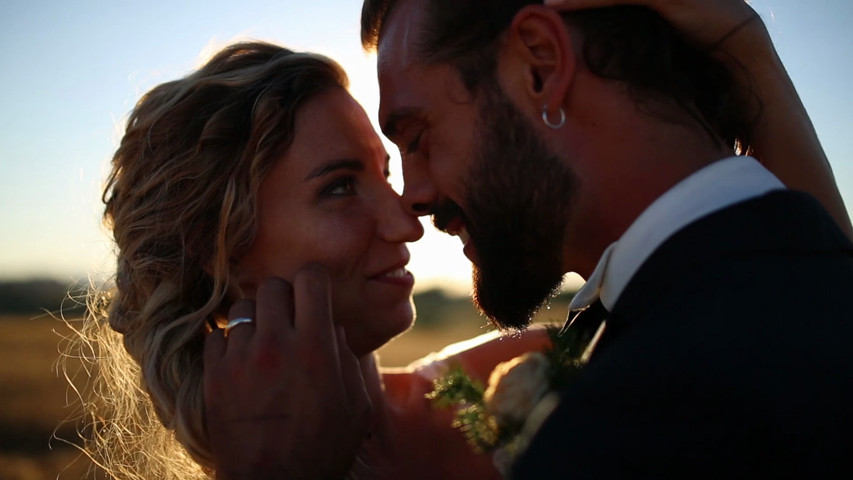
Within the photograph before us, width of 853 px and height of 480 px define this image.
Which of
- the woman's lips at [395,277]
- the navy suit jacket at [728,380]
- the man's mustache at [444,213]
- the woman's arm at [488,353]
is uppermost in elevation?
the navy suit jacket at [728,380]

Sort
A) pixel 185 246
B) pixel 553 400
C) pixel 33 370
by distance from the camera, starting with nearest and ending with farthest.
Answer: pixel 553 400, pixel 185 246, pixel 33 370

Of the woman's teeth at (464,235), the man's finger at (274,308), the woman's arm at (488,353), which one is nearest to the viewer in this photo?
the man's finger at (274,308)

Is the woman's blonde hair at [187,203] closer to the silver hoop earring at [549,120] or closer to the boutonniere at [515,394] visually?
the silver hoop earring at [549,120]

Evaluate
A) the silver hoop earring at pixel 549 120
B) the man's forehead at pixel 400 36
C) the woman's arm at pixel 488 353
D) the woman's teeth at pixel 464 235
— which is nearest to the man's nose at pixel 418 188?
the woman's teeth at pixel 464 235

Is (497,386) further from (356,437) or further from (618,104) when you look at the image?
(618,104)

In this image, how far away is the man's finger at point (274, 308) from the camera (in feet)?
8.84

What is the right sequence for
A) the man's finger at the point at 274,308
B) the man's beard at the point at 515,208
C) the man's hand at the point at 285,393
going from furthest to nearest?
the man's finger at the point at 274,308 → the man's beard at the point at 515,208 → the man's hand at the point at 285,393

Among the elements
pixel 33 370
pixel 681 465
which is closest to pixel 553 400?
pixel 681 465

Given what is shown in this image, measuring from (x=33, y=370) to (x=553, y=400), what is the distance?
19.6 meters

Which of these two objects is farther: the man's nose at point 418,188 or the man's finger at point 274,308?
the man's nose at point 418,188

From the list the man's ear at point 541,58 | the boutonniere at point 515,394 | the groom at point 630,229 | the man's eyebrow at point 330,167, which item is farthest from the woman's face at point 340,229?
the boutonniere at point 515,394

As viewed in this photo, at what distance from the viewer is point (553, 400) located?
1890 mm

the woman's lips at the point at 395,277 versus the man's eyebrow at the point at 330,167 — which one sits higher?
the man's eyebrow at the point at 330,167

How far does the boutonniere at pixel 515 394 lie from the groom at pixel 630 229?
92 millimetres
